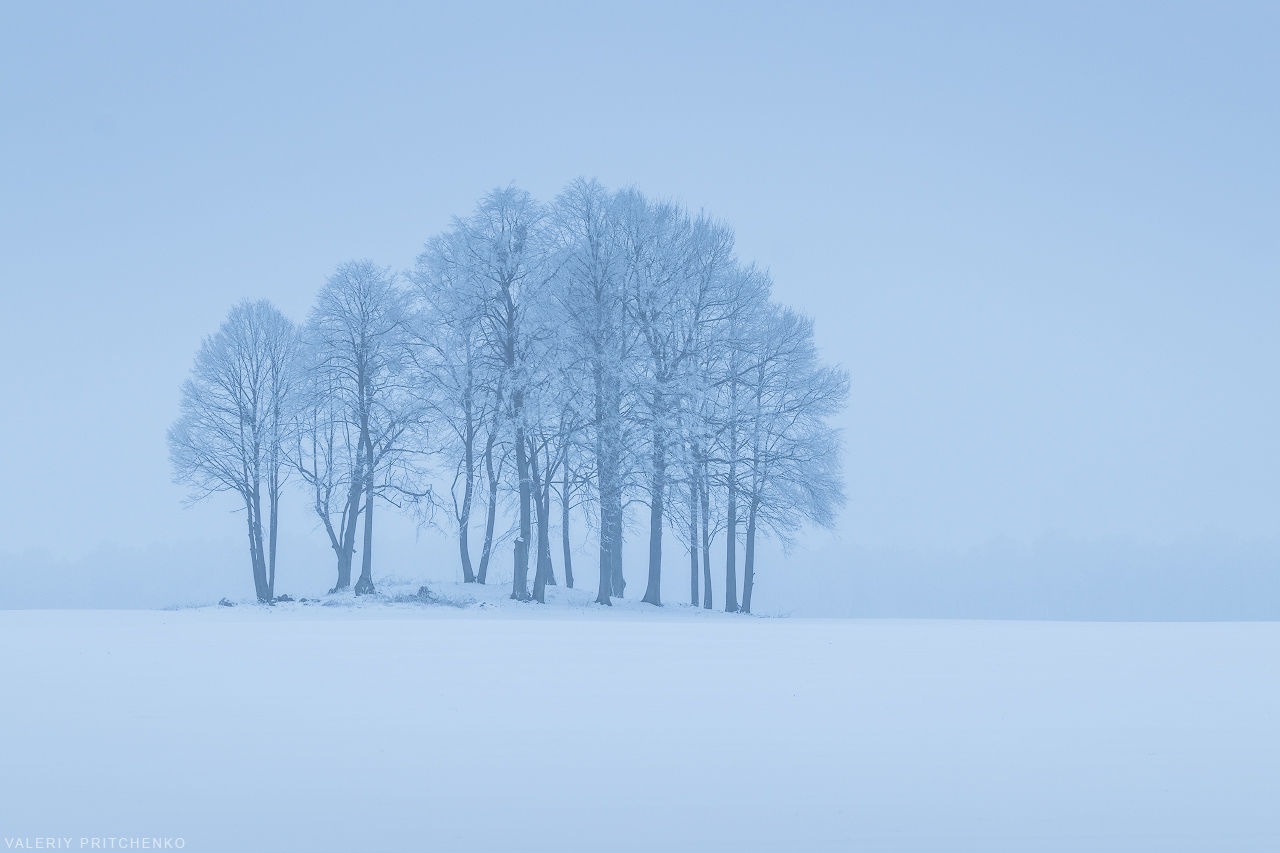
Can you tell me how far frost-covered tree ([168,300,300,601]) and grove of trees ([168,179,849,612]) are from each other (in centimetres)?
206

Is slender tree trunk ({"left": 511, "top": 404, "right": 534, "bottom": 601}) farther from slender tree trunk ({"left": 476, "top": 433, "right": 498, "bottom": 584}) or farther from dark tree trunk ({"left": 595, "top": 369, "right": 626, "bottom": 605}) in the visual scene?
dark tree trunk ({"left": 595, "top": 369, "right": 626, "bottom": 605})

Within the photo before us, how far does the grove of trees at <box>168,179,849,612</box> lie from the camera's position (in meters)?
25.4

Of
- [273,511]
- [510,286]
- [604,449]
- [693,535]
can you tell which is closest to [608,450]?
[604,449]

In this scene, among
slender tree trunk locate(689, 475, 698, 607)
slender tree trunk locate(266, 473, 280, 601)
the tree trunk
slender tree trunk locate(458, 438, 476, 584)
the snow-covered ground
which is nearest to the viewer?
the snow-covered ground

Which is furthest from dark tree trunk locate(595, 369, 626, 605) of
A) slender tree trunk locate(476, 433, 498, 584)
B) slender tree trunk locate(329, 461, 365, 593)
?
slender tree trunk locate(329, 461, 365, 593)

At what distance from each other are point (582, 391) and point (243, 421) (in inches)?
541

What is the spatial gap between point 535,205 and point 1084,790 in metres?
23.6

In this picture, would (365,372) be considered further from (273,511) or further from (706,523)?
(706,523)

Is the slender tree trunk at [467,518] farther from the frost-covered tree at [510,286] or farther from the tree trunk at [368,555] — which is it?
the tree trunk at [368,555]

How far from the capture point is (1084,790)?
645 cm

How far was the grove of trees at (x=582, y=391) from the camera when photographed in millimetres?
25391

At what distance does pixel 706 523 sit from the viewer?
27.8 meters

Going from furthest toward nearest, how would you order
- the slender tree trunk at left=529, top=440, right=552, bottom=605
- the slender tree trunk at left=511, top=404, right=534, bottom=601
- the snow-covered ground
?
the slender tree trunk at left=511, top=404, right=534, bottom=601 < the slender tree trunk at left=529, top=440, right=552, bottom=605 < the snow-covered ground

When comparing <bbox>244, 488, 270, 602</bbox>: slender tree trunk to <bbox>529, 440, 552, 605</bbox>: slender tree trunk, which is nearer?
<bbox>529, 440, 552, 605</bbox>: slender tree trunk
